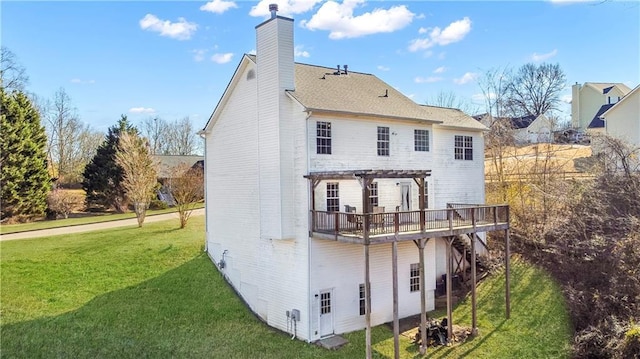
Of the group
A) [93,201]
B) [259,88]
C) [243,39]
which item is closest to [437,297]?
[259,88]

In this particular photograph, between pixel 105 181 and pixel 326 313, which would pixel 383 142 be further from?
pixel 105 181

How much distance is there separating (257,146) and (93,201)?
25.2 metres

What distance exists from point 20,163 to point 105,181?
589cm

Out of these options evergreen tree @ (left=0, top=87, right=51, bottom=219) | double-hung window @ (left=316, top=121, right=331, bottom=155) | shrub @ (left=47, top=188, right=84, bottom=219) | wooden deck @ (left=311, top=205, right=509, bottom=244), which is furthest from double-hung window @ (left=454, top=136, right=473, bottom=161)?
evergreen tree @ (left=0, top=87, right=51, bottom=219)

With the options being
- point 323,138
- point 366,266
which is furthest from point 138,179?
point 366,266

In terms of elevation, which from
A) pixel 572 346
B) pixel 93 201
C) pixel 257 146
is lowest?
pixel 572 346

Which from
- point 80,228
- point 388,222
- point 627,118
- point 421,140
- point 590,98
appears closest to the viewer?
point 388,222

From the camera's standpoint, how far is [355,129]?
15945 mm

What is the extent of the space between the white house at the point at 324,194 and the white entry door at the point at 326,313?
1.7 inches

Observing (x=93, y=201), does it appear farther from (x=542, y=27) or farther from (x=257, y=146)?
(x=542, y=27)

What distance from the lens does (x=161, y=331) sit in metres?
14.9

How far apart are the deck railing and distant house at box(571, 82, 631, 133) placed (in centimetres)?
Answer: 4047

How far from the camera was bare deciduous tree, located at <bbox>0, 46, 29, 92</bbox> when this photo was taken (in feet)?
112

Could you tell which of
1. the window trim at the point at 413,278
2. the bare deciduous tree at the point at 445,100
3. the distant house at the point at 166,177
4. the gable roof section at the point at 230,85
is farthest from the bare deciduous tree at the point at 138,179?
the bare deciduous tree at the point at 445,100
